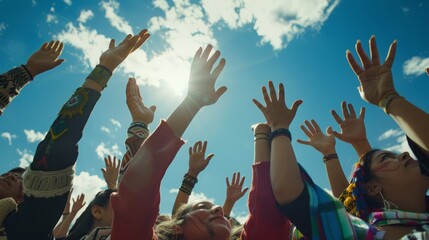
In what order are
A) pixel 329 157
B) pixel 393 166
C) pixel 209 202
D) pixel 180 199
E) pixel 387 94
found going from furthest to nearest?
pixel 180 199, pixel 329 157, pixel 209 202, pixel 393 166, pixel 387 94

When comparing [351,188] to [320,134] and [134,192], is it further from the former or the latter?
[134,192]

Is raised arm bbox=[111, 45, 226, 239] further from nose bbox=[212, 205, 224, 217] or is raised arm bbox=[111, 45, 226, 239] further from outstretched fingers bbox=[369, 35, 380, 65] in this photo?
outstretched fingers bbox=[369, 35, 380, 65]

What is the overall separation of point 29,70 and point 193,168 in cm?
300

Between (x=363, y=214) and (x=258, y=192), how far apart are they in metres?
1.31

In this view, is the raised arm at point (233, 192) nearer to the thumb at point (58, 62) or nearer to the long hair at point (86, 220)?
the long hair at point (86, 220)

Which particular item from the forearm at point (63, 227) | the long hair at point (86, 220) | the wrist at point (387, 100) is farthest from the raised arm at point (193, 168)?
the wrist at point (387, 100)

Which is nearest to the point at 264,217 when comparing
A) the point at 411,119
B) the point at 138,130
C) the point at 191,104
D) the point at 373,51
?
the point at 191,104

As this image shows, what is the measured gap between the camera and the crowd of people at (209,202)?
205 centimetres

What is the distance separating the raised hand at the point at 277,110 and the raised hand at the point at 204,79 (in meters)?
0.55

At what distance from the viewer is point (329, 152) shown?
14.4 feet

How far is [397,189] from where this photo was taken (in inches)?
121

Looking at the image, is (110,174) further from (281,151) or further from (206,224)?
(281,151)

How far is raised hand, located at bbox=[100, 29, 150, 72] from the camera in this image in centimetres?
295

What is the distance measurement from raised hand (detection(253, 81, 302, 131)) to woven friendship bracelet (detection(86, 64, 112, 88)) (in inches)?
58.4
